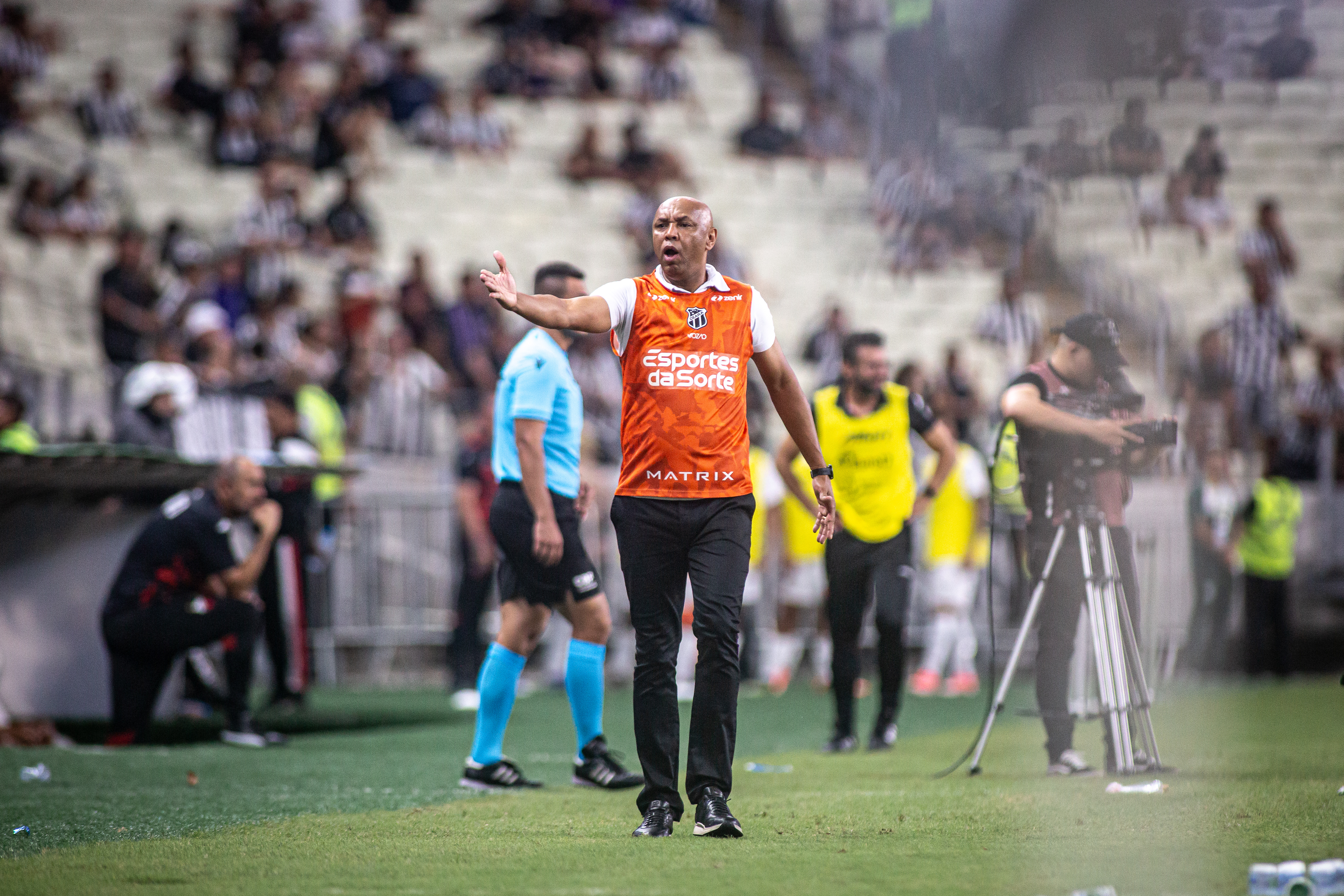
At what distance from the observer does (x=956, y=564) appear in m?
14.3

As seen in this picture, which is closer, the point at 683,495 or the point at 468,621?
the point at 683,495

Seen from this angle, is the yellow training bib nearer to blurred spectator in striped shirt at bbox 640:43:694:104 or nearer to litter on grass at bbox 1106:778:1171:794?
litter on grass at bbox 1106:778:1171:794

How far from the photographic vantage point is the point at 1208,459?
10.3 meters

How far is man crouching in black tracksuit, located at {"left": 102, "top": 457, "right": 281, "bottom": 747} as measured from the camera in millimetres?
9078

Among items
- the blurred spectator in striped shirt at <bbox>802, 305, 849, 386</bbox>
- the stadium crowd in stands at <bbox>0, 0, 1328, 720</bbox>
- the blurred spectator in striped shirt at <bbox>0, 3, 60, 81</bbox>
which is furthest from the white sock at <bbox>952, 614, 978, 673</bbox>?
the blurred spectator in striped shirt at <bbox>0, 3, 60, 81</bbox>

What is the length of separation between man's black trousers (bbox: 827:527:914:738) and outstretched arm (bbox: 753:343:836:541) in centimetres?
348

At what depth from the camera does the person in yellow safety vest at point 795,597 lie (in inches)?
562

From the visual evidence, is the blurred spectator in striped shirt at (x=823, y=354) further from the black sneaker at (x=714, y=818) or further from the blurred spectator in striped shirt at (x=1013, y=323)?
the blurred spectator in striped shirt at (x=1013, y=323)

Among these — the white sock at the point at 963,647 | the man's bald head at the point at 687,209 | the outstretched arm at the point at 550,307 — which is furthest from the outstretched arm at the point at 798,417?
the white sock at the point at 963,647

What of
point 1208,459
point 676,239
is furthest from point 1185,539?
point 676,239

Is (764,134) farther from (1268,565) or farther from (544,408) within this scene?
(544,408)

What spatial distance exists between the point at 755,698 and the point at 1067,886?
350 inches

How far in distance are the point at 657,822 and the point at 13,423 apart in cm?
792

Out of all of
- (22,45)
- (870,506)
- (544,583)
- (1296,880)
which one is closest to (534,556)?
(544,583)
